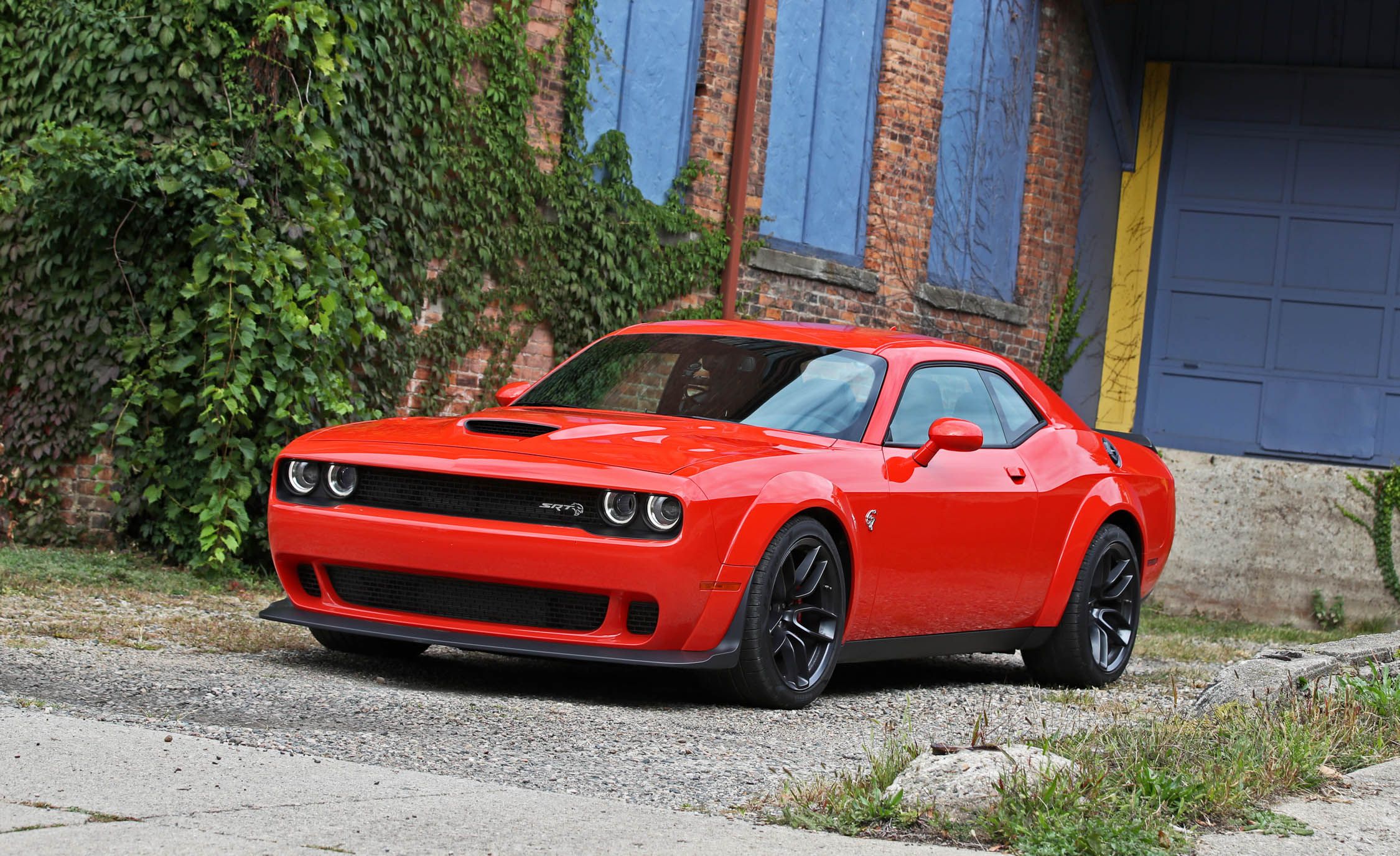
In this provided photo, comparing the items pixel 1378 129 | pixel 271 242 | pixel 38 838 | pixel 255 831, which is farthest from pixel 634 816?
pixel 1378 129

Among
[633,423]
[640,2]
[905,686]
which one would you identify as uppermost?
[640,2]

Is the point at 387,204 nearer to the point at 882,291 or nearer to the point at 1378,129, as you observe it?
the point at 882,291

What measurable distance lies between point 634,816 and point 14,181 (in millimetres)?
6648

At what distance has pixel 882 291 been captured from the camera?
1476cm

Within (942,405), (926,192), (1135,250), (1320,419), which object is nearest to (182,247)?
(942,405)

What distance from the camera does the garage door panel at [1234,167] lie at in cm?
1667

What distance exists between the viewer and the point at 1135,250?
17.0m

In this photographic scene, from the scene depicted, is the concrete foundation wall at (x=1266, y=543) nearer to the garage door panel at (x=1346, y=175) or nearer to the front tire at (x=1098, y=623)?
the garage door panel at (x=1346, y=175)

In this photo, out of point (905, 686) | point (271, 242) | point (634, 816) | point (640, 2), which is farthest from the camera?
point (640, 2)

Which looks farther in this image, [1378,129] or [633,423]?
[1378,129]

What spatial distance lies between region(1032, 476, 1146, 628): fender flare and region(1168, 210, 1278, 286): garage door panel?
963 cm

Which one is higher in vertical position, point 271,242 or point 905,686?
point 271,242

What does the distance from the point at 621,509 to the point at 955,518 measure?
1724 millimetres

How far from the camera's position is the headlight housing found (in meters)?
5.70
